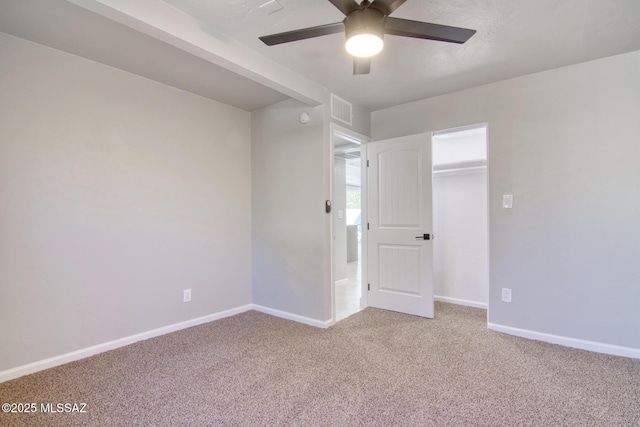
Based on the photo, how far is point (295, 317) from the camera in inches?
130

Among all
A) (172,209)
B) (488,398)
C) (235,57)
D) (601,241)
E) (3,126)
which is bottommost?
(488,398)

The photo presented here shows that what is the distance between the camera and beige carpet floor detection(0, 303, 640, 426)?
1724 millimetres

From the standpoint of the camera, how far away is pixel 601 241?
2531 millimetres

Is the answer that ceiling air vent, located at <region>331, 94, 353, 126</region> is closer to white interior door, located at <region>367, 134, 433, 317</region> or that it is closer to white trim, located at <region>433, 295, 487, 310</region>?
white interior door, located at <region>367, 134, 433, 317</region>

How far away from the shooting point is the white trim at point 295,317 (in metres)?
3.10

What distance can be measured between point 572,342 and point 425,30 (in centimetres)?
281

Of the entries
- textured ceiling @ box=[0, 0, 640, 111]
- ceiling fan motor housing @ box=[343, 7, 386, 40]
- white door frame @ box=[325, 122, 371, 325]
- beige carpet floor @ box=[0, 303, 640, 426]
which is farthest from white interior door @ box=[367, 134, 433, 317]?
ceiling fan motor housing @ box=[343, 7, 386, 40]

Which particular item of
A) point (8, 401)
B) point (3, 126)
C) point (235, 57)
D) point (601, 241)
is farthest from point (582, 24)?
point (8, 401)

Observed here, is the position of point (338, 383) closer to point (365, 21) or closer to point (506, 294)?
point (506, 294)

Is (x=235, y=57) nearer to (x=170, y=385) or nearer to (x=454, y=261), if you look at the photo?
(x=170, y=385)

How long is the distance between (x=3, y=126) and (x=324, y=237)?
2563mm

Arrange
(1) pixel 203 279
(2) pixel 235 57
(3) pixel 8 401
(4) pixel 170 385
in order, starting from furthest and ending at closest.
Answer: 1. (1) pixel 203 279
2. (2) pixel 235 57
3. (4) pixel 170 385
4. (3) pixel 8 401

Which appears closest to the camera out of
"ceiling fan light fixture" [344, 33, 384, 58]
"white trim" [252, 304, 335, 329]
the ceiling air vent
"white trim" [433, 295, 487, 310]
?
"ceiling fan light fixture" [344, 33, 384, 58]

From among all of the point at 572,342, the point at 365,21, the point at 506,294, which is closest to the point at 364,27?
the point at 365,21
